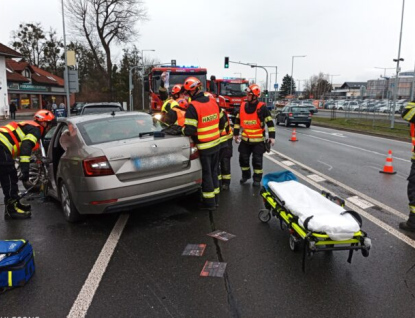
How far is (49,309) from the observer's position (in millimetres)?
2967

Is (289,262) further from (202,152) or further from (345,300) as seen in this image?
(202,152)

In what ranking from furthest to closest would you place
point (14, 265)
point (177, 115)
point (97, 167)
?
point (177, 115), point (97, 167), point (14, 265)

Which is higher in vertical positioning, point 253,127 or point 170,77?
point 170,77

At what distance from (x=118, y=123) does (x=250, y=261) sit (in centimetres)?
275

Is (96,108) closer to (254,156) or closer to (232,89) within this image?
(254,156)

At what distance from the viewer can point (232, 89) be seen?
23.7 meters

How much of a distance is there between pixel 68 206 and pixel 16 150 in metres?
1.15

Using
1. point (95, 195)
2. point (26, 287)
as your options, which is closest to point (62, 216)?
point (95, 195)

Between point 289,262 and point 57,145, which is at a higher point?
point 57,145

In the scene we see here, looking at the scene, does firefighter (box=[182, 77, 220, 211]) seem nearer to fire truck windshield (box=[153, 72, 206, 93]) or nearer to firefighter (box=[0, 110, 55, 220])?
firefighter (box=[0, 110, 55, 220])

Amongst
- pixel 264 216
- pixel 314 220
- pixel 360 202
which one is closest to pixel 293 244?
pixel 314 220

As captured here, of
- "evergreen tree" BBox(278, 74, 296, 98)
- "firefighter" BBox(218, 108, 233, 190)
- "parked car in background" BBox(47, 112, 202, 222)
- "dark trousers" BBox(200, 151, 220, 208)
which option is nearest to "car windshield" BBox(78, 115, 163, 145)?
"parked car in background" BBox(47, 112, 202, 222)

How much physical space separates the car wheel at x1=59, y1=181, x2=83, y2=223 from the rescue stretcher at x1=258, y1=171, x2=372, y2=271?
2498mm

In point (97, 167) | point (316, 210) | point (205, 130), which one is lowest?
point (316, 210)
